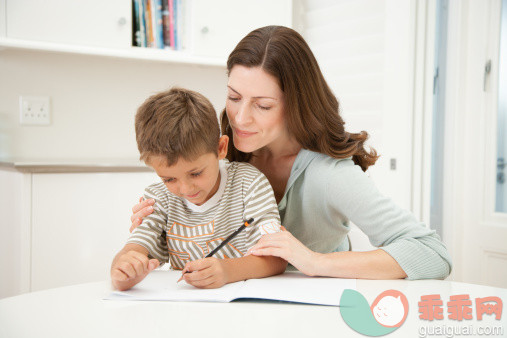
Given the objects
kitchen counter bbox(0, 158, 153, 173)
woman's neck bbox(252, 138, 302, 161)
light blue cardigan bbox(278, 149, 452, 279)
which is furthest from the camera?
kitchen counter bbox(0, 158, 153, 173)

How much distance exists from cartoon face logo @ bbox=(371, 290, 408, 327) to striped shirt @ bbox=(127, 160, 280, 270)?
0.29 m

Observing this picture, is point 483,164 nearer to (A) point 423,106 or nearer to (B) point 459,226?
(B) point 459,226

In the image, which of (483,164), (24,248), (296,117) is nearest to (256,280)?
(296,117)

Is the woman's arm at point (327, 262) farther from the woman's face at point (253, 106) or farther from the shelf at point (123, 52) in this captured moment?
the shelf at point (123, 52)

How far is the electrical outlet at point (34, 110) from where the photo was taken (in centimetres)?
241

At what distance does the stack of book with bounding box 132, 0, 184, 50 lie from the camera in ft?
7.69

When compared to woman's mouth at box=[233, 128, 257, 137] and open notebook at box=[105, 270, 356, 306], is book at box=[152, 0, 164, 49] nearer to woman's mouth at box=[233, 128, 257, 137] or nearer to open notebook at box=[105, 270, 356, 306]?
woman's mouth at box=[233, 128, 257, 137]

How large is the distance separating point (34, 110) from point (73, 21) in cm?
53

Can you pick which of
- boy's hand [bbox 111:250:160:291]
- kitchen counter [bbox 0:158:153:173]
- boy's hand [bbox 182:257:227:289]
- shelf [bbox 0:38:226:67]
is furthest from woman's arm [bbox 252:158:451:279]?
shelf [bbox 0:38:226:67]

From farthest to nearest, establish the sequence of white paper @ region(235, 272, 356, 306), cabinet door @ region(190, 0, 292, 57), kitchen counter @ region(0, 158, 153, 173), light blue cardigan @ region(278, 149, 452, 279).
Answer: cabinet door @ region(190, 0, 292, 57) → kitchen counter @ region(0, 158, 153, 173) → light blue cardigan @ region(278, 149, 452, 279) → white paper @ region(235, 272, 356, 306)

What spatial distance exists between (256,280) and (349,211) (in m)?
0.32

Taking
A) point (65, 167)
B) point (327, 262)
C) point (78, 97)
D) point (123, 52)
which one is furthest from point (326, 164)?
point (78, 97)

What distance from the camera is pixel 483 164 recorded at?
2605 mm

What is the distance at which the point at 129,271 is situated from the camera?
81cm
